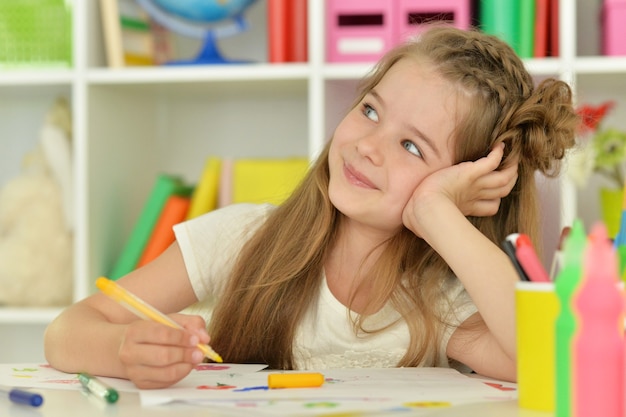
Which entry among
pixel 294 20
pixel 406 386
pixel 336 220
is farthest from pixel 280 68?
pixel 406 386

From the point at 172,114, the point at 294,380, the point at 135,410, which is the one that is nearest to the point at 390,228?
the point at 294,380

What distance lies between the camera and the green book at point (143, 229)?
2.03 meters

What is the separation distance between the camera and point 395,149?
1.19 meters

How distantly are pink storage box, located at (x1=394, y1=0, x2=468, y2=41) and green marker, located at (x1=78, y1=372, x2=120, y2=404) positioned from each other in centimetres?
126

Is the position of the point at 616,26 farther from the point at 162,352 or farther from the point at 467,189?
the point at 162,352

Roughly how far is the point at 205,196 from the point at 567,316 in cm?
149

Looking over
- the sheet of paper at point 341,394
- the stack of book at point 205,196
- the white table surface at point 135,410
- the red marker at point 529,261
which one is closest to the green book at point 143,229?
the stack of book at point 205,196

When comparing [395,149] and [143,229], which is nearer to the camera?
[395,149]

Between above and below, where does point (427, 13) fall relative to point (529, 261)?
above

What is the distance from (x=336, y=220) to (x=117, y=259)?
0.97 m

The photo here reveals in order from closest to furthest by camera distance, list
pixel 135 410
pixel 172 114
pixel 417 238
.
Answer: pixel 135 410 → pixel 417 238 → pixel 172 114

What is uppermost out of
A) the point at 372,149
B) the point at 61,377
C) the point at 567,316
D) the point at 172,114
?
the point at 172,114

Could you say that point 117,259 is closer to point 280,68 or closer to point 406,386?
point 280,68

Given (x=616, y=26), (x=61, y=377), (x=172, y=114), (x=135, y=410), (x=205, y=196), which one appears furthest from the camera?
(x=172, y=114)
